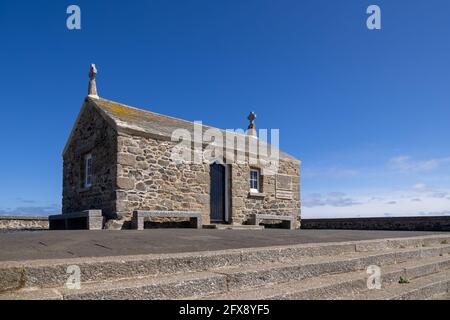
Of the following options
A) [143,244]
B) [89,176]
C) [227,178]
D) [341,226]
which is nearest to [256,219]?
[227,178]

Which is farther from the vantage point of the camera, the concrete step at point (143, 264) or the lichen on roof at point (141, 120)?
the lichen on roof at point (141, 120)

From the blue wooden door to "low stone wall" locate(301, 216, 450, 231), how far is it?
6.34m

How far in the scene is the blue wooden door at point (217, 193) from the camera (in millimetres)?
14516

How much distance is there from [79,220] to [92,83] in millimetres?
Result: 5451

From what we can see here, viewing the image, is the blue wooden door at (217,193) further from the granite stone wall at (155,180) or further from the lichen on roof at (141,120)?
the lichen on roof at (141,120)

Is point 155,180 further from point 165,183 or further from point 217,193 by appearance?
point 217,193

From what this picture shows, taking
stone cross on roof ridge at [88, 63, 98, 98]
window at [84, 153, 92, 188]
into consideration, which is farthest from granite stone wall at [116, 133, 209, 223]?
stone cross on roof ridge at [88, 63, 98, 98]

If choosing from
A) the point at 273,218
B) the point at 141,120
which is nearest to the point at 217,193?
the point at 273,218

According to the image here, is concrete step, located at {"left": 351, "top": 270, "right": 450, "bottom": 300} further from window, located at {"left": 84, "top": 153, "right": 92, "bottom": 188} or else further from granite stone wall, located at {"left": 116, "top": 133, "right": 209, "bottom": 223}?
window, located at {"left": 84, "top": 153, "right": 92, "bottom": 188}

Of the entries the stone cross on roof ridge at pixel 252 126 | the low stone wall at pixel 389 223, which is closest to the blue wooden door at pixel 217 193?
the stone cross on roof ridge at pixel 252 126

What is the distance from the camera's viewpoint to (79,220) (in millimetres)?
13148

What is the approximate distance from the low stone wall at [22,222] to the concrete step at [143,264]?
13947mm

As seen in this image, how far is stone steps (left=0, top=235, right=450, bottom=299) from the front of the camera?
3.47m
